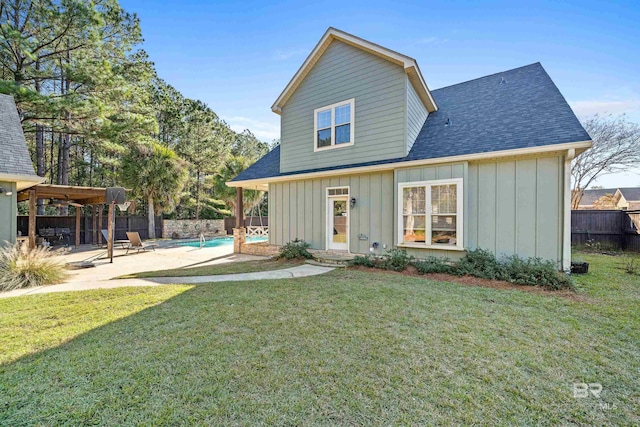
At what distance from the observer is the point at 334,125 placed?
372 inches

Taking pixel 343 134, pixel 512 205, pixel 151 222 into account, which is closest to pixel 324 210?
pixel 343 134

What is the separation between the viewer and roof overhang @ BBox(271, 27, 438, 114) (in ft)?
26.4

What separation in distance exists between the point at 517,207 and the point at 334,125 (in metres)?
5.71

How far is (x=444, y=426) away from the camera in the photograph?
2027 millimetres

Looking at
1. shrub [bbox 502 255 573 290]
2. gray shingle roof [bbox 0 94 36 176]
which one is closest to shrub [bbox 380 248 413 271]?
shrub [bbox 502 255 573 290]

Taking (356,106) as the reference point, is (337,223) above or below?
below

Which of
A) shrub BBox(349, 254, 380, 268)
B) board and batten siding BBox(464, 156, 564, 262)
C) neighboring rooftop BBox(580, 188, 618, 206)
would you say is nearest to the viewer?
board and batten siding BBox(464, 156, 564, 262)

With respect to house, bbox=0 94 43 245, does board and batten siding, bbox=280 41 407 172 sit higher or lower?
higher

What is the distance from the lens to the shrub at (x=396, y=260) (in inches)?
291

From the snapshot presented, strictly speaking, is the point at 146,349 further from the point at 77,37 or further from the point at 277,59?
the point at 77,37

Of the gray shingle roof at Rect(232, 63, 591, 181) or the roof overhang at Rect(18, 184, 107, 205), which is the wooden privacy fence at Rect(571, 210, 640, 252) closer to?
the gray shingle roof at Rect(232, 63, 591, 181)

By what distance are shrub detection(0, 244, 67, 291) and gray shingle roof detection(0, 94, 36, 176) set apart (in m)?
2.01

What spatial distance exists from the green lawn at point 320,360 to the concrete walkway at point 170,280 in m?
0.83

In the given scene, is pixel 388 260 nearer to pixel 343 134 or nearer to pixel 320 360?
pixel 343 134
